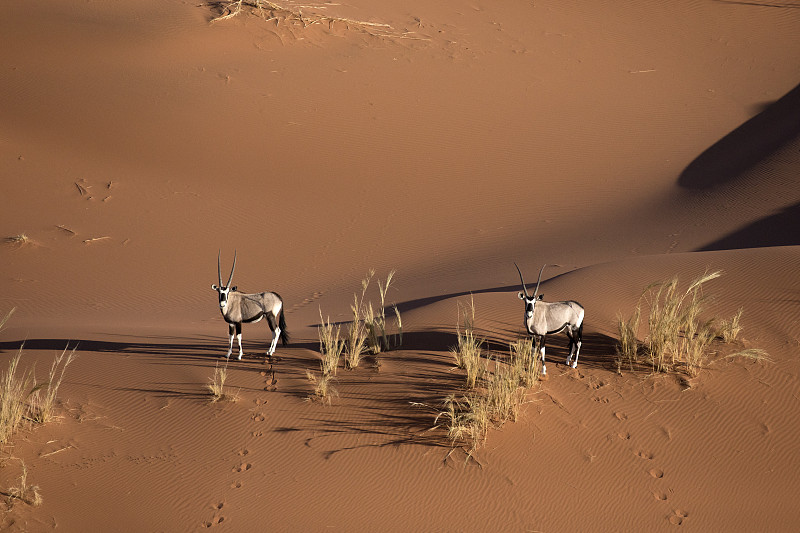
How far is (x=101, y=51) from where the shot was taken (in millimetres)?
20000

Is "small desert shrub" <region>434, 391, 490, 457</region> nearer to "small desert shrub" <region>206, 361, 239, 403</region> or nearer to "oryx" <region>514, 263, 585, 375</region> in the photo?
"oryx" <region>514, 263, 585, 375</region>

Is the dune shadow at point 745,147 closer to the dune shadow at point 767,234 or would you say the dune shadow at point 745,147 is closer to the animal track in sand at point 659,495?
the dune shadow at point 767,234

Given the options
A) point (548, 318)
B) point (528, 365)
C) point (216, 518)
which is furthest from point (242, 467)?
point (548, 318)

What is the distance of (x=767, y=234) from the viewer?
45.4 ft

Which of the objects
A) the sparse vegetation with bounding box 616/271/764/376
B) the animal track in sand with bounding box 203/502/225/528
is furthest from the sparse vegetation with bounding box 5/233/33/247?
the sparse vegetation with bounding box 616/271/764/376

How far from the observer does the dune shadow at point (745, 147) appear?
1700 cm

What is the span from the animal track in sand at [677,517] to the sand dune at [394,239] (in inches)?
2.4

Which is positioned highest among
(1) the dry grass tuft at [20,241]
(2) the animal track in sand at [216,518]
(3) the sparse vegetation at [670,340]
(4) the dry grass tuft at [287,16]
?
(4) the dry grass tuft at [287,16]

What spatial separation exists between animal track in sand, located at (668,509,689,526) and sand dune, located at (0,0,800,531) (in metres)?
0.06

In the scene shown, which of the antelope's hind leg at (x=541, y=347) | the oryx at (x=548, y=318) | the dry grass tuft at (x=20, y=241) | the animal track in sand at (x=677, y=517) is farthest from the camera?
the dry grass tuft at (x=20, y=241)

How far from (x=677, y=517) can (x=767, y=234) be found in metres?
9.82

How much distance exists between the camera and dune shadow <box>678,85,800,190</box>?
17000mm

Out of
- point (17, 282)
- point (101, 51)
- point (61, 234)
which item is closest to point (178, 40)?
point (101, 51)

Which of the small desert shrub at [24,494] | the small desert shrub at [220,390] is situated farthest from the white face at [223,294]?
the small desert shrub at [24,494]
